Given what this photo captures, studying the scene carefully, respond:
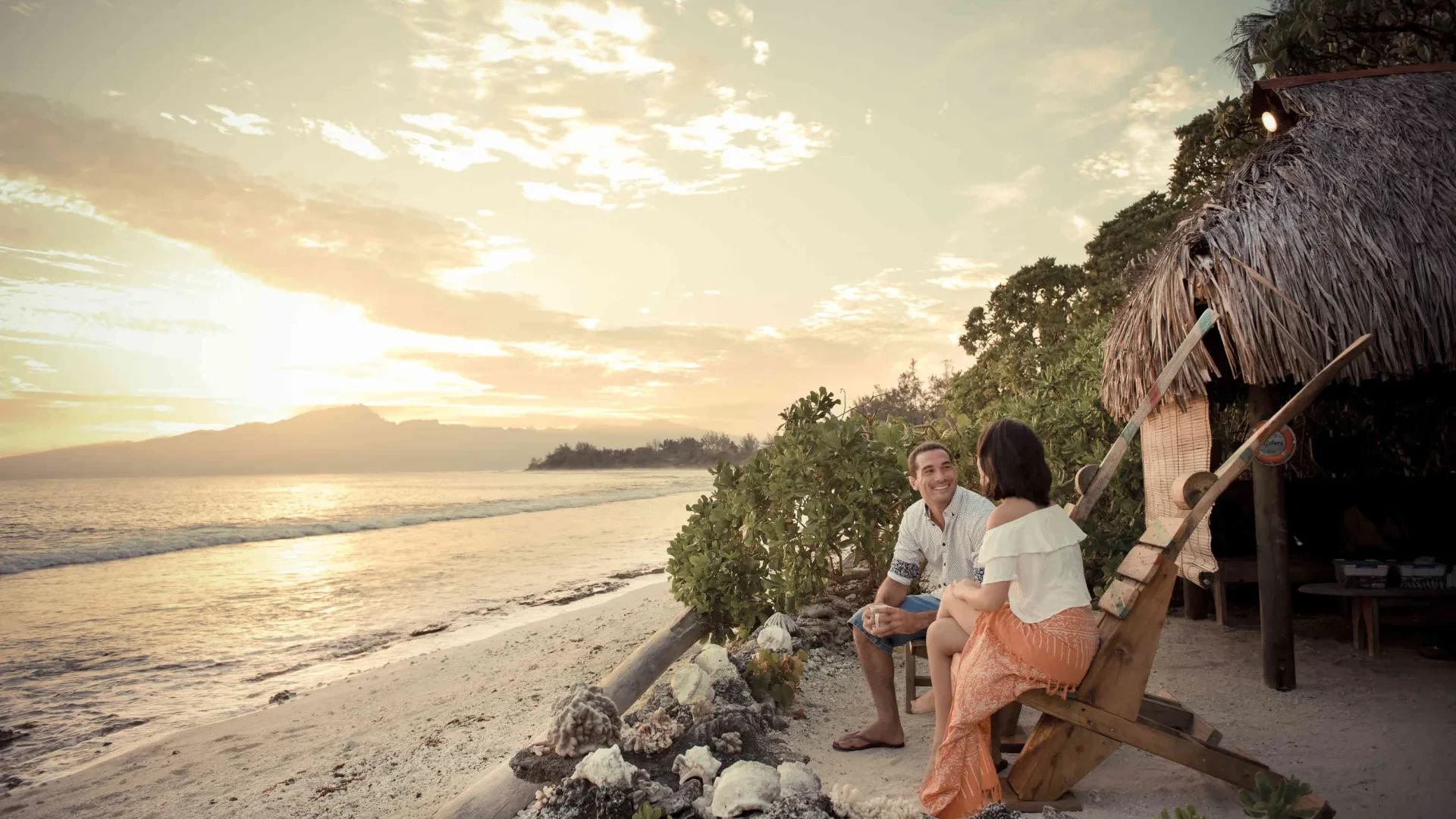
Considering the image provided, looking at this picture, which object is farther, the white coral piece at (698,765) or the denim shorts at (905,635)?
the denim shorts at (905,635)

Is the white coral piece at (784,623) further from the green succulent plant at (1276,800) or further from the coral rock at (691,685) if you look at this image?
the green succulent plant at (1276,800)

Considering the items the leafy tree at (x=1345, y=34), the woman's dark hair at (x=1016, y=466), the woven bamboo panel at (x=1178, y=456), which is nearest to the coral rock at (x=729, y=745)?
the woman's dark hair at (x=1016, y=466)

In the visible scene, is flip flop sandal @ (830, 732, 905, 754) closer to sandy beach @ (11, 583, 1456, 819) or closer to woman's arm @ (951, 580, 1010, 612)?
sandy beach @ (11, 583, 1456, 819)

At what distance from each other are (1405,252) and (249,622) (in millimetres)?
12727

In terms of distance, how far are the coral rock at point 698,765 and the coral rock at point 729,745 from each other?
0.89ft

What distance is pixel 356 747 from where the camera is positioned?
17.5ft

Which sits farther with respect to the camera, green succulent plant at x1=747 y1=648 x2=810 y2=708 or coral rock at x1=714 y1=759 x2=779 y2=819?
green succulent plant at x1=747 y1=648 x2=810 y2=708

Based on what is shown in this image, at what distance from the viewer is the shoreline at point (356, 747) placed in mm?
4523

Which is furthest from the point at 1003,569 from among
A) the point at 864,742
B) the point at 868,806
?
the point at 864,742

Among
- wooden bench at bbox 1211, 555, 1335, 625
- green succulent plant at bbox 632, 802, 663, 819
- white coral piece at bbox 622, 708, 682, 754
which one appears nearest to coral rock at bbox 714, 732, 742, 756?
white coral piece at bbox 622, 708, 682, 754

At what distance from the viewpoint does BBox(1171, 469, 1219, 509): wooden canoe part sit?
3.24m

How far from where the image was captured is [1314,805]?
9.41 ft

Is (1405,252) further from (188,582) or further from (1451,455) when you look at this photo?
(188,582)

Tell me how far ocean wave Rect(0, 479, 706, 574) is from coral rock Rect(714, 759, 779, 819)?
1921cm
